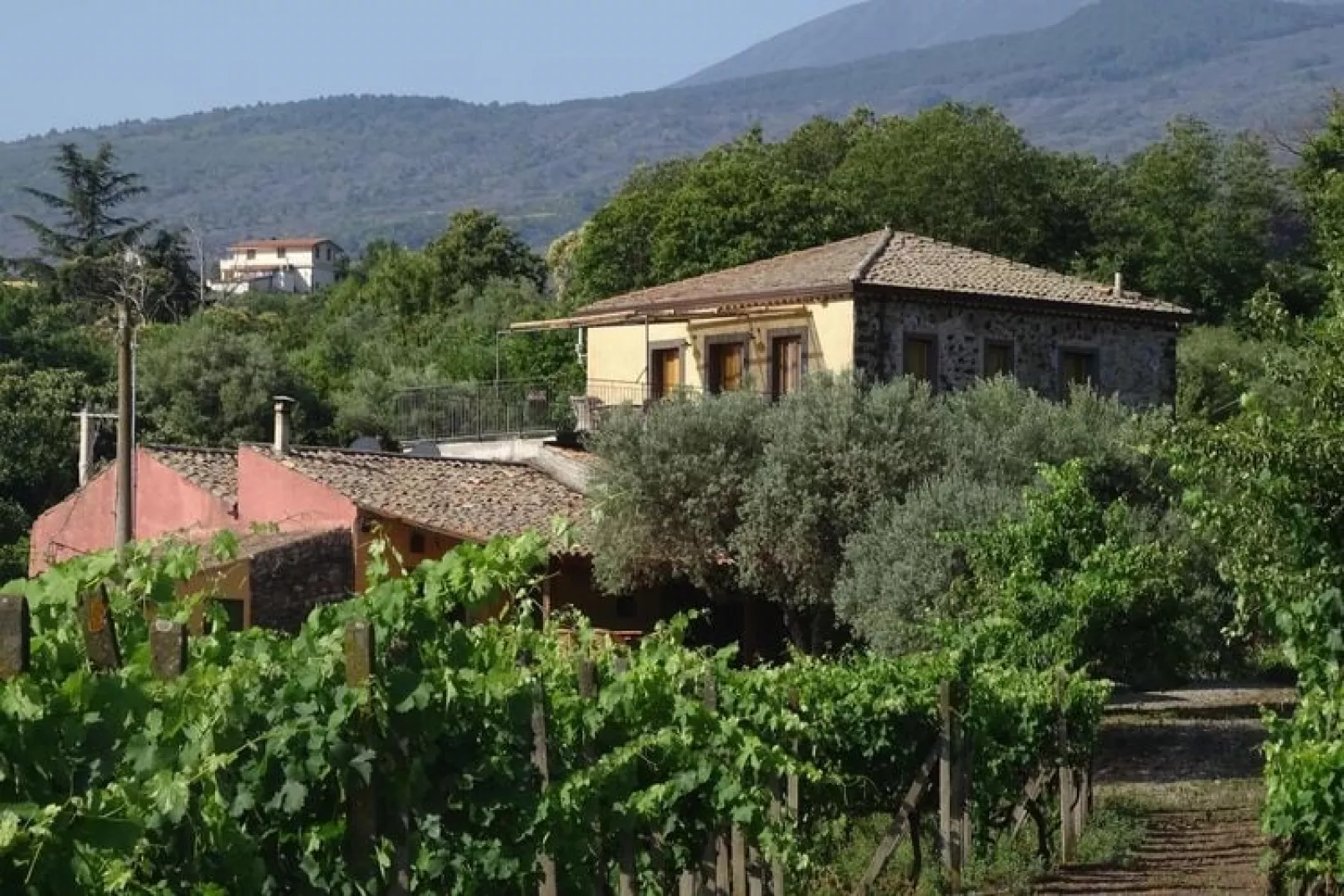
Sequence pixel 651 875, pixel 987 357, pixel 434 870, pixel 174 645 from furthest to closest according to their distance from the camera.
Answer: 1. pixel 987 357
2. pixel 651 875
3. pixel 434 870
4. pixel 174 645

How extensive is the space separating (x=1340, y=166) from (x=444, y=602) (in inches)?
1605

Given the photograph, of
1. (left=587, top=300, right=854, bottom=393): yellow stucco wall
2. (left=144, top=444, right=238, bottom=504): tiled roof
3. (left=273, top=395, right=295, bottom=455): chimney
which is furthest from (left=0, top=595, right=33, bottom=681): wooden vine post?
(left=144, top=444, right=238, bottom=504): tiled roof

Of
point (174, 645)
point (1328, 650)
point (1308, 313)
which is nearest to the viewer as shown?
point (174, 645)

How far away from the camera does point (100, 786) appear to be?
236 inches

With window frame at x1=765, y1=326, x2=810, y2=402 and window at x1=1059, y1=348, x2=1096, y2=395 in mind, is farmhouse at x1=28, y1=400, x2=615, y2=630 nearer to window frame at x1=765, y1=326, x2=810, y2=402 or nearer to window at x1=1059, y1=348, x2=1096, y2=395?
window frame at x1=765, y1=326, x2=810, y2=402

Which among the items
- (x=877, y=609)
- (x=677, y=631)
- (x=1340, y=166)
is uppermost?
(x=1340, y=166)

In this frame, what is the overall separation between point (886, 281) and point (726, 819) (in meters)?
25.7

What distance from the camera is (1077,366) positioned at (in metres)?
39.2

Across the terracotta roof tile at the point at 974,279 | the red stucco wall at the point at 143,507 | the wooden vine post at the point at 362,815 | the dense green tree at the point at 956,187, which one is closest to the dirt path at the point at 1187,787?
the terracotta roof tile at the point at 974,279

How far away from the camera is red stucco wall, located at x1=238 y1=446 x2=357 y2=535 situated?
3553 cm

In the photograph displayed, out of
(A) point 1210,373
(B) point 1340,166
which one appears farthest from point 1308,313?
(B) point 1340,166

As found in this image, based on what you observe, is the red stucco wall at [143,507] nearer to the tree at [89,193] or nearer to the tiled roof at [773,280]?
the tiled roof at [773,280]

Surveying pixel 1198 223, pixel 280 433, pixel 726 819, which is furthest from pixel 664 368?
pixel 1198 223

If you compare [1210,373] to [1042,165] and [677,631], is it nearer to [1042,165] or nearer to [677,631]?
[1042,165]
